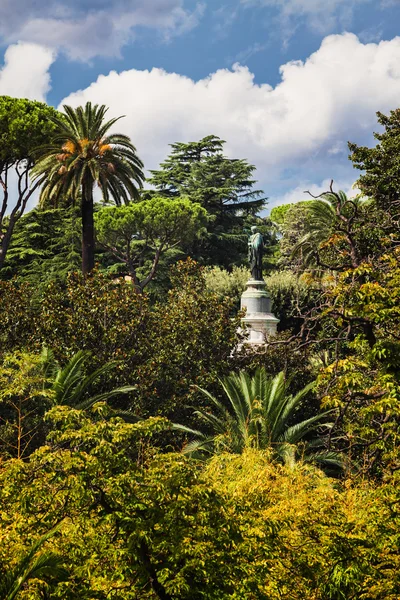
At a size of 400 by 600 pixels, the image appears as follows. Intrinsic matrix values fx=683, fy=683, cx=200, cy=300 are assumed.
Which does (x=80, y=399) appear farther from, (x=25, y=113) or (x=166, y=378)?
(x=25, y=113)

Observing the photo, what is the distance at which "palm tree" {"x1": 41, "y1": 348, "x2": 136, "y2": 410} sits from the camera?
15.2m

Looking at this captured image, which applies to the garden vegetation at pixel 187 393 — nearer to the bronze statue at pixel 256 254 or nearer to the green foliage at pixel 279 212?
the bronze statue at pixel 256 254

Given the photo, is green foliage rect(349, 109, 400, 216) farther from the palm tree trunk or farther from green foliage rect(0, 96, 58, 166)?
green foliage rect(0, 96, 58, 166)

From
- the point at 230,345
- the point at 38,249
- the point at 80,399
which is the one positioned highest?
the point at 38,249

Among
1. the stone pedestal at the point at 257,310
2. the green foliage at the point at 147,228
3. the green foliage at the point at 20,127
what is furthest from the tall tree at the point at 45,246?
the stone pedestal at the point at 257,310

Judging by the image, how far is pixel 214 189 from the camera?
4262cm

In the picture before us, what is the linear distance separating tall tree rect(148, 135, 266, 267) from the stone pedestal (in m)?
15.6

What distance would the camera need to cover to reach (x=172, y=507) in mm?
5754

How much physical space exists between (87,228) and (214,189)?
59.7ft

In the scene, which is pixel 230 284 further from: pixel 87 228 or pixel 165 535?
pixel 165 535

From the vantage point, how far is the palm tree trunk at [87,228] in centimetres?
2545

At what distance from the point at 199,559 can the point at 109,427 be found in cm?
137

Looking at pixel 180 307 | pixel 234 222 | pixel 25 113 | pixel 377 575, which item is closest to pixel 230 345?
pixel 180 307

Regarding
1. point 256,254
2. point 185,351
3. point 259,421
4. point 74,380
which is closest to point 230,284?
point 256,254
